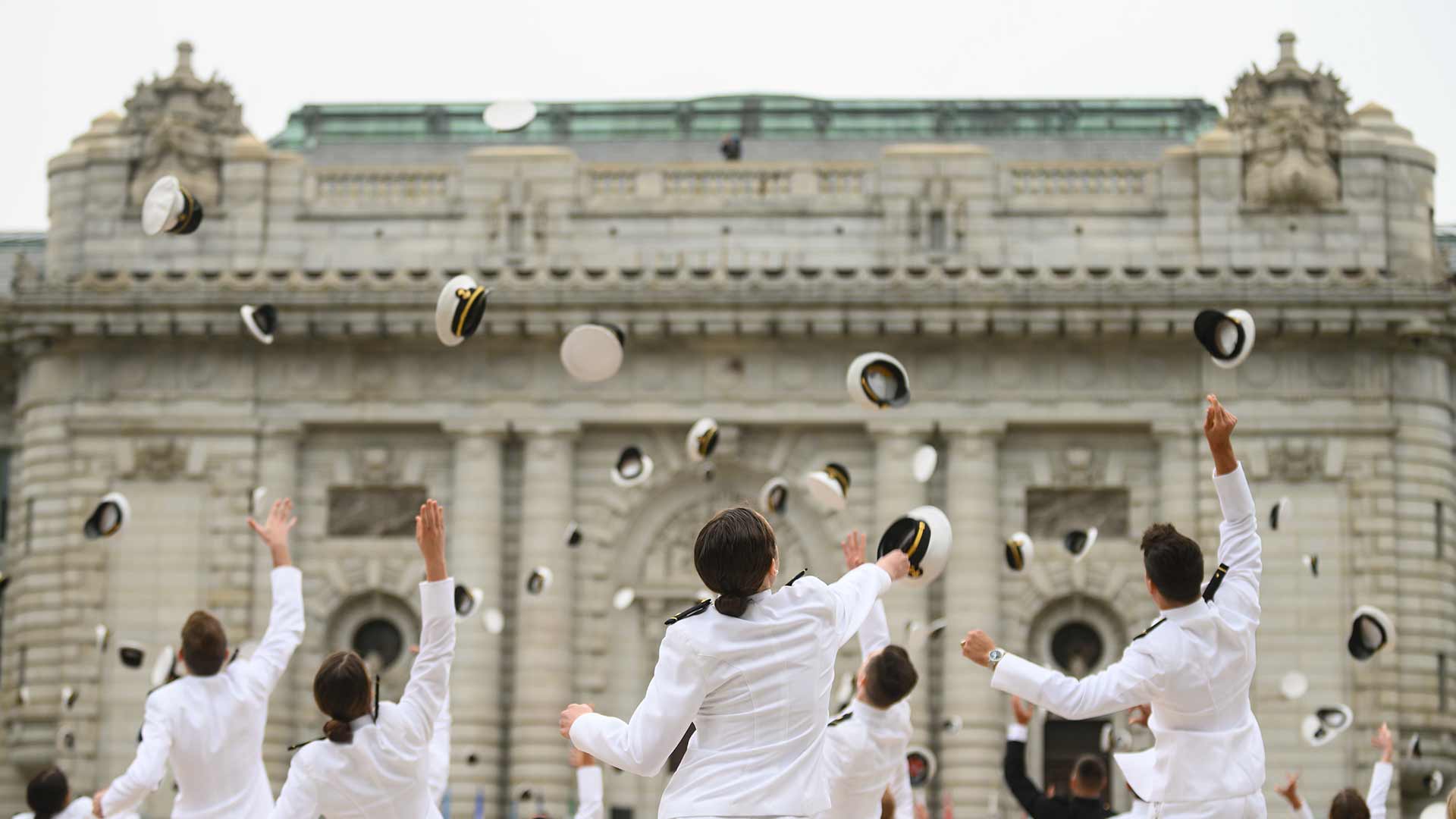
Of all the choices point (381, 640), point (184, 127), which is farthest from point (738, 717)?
point (184, 127)

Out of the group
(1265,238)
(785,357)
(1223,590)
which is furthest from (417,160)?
(1223,590)

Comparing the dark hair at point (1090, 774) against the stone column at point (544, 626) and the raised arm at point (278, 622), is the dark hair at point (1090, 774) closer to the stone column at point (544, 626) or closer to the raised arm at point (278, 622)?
the raised arm at point (278, 622)

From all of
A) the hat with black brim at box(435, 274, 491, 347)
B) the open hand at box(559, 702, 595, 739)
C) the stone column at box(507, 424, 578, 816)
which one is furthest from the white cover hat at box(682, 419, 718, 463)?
the open hand at box(559, 702, 595, 739)

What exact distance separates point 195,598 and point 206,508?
1.68 metres

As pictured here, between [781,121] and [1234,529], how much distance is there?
3623 cm

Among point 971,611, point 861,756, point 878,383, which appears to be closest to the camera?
point 861,756

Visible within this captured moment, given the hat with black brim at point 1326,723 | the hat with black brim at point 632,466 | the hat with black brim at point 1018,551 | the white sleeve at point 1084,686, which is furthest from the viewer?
the hat with black brim at point 1326,723

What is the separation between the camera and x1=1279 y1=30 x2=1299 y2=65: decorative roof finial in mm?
38281

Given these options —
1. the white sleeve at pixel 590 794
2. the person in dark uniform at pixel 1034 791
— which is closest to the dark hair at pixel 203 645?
the white sleeve at pixel 590 794

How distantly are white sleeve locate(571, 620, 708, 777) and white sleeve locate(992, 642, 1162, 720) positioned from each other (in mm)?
1839

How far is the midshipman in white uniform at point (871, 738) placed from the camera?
1145 cm

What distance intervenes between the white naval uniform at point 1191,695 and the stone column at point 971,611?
25133 mm

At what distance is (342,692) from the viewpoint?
9969mm

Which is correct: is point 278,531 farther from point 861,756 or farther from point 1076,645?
point 1076,645
